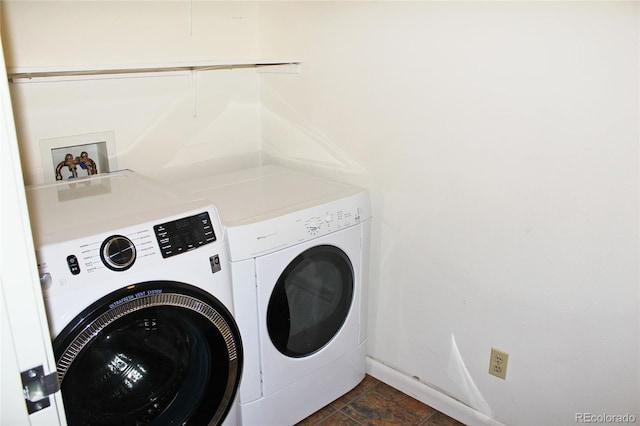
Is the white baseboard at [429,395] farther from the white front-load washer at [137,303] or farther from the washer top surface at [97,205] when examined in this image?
the washer top surface at [97,205]

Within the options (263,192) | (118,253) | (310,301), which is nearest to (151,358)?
(118,253)

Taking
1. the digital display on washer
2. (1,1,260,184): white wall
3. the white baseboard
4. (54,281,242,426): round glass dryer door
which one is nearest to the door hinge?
(54,281,242,426): round glass dryer door

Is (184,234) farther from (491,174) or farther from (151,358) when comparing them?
(491,174)

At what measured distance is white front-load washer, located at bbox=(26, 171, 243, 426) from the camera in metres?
1.37

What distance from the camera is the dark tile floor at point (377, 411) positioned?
216cm

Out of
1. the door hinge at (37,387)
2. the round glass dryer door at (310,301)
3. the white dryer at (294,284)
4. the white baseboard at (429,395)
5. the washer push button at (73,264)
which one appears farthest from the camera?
the white baseboard at (429,395)

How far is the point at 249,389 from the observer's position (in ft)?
6.20

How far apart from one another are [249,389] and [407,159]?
103 cm

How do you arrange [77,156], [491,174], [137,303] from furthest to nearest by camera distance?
[77,156], [491,174], [137,303]

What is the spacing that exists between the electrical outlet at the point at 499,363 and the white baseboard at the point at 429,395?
0.20 m

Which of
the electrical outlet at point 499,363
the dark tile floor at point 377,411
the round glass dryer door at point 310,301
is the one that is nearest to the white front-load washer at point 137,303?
the round glass dryer door at point 310,301

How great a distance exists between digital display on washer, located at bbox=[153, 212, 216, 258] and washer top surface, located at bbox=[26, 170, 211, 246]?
0.13 ft

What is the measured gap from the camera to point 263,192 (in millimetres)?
2088

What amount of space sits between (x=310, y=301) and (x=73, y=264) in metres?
0.92
